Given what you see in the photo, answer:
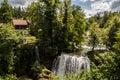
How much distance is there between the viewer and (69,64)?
134ft

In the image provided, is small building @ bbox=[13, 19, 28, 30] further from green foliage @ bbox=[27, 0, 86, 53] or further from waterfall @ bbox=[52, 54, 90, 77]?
waterfall @ bbox=[52, 54, 90, 77]

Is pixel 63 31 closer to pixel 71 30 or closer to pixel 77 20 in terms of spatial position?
pixel 71 30

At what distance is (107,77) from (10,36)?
23686mm

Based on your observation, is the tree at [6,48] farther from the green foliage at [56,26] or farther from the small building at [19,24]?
the small building at [19,24]

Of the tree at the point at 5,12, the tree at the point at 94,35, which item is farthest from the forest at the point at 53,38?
the tree at the point at 5,12

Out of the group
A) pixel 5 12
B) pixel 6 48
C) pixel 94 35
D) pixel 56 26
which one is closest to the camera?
pixel 6 48

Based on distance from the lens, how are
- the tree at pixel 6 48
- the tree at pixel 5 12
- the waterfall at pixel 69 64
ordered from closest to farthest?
the tree at pixel 6 48
the waterfall at pixel 69 64
the tree at pixel 5 12

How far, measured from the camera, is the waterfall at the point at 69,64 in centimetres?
Result: 3978

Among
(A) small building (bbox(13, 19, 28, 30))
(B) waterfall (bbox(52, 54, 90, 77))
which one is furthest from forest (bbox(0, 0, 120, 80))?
(A) small building (bbox(13, 19, 28, 30))

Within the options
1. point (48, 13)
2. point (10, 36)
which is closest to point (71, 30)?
point (48, 13)

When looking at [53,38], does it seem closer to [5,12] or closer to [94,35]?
[94,35]

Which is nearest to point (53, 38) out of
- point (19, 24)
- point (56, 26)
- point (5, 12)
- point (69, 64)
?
point (56, 26)

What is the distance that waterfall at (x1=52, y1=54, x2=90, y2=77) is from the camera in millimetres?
39781

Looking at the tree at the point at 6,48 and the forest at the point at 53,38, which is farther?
the forest at the point at 53,38
